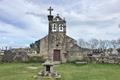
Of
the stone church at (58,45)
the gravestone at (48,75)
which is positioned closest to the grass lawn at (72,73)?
the gravestone at (48,75)

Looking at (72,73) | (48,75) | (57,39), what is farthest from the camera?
(57,39)

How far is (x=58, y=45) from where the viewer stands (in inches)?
1588

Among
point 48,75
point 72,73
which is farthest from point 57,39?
point 48,75

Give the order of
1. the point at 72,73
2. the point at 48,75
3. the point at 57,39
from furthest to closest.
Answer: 1. the point at 57,39
2. the point at 72,73
3. the point at 48,75

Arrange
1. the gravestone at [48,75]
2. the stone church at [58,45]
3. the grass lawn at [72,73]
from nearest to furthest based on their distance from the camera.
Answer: the gravestone at [48,75] < the grass lawn at [72,73] < the stone church at [58,45]

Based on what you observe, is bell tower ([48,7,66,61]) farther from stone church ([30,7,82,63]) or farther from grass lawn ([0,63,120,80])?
grass lawn ([0,63,120,80])

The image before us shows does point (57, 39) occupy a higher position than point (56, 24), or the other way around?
point (56, 24)

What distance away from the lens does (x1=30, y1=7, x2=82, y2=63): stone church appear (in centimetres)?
4025

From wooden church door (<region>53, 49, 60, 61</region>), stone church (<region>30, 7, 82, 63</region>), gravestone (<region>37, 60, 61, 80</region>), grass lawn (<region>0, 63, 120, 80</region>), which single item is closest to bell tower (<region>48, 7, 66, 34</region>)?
stone church (<region>30, 7, 82, 63</region>)

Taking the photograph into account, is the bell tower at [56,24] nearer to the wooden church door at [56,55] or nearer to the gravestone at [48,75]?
the wooden church door at [56,55]

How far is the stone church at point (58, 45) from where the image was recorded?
132ft

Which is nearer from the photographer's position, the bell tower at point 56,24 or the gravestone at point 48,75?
the gravestone at point 48,75

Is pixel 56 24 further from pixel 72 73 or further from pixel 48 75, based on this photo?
pixel 48 75

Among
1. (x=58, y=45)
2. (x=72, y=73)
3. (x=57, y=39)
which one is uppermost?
(x=57, y=39)
